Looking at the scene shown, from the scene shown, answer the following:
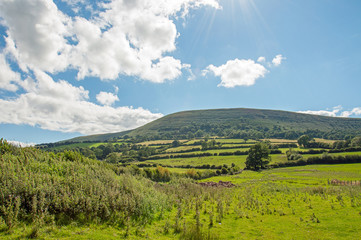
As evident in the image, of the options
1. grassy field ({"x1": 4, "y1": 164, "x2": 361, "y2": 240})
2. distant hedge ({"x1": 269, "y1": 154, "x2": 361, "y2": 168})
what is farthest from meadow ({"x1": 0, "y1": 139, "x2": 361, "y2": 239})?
distant hedge ({"x1": 269, "y1": 154, "x2": 361, "y2": 168})

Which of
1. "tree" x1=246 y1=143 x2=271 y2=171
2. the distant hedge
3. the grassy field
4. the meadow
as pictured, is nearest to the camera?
the meadow

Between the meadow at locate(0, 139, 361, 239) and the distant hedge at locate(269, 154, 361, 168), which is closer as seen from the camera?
the meadow at locate(0, 139, 361, 239)

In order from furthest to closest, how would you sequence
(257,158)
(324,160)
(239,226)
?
(257,158), (324,160), (239,226)

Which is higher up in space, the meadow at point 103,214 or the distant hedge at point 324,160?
the meadow at point 103,214

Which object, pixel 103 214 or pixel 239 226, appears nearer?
pixel 103 214

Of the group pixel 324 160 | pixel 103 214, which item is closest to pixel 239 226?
pixel 103 214

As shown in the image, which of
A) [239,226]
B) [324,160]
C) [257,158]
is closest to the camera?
[239,226]

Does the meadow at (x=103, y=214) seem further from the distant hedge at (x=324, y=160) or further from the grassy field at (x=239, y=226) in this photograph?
the distant hedge at (x=324, y=160)

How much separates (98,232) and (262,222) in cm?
1208

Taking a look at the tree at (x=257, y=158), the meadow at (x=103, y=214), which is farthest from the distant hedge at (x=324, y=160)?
the meadow at (x=103, y=214)

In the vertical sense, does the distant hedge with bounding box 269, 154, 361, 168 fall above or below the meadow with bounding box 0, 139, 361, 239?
below

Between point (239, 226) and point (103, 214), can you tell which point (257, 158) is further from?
point (103, 214)

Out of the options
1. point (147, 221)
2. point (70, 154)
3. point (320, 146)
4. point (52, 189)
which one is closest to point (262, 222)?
point (147, 221)

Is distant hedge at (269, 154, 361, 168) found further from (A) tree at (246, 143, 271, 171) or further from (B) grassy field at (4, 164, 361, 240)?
(B) grassy field at (4, 164, 361, 240)
